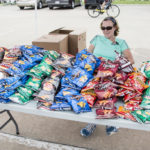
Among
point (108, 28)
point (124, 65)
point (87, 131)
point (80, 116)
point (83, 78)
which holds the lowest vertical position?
point (87, 131)

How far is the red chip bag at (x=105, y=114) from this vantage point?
1.44 meters

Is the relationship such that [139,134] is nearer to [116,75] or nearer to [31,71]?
[116,75]

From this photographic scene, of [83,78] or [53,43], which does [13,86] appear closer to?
[83,78]

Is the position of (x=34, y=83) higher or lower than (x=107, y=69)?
lower

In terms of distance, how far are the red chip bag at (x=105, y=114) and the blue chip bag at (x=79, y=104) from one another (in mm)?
98

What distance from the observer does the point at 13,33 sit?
680 centimetres

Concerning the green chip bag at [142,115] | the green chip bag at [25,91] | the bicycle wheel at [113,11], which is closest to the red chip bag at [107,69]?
the green chip bag at [142,115]

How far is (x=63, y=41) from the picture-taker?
262 centimetres

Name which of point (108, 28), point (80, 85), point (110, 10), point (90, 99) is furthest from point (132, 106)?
point (110, 10)

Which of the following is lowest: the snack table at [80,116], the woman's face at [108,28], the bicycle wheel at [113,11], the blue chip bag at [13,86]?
the snack table at [80,116]

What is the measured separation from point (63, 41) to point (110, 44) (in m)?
0.65

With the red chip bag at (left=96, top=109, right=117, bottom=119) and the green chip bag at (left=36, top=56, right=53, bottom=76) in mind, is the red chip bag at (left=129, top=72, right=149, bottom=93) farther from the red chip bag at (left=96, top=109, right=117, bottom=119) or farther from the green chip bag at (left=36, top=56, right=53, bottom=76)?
the green chip bag at (left=36, top=56, right=53, bottom=76)

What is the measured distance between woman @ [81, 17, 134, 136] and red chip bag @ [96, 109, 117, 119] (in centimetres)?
88

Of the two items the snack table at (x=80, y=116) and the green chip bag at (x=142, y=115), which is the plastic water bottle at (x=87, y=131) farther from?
the green chip bag at (x=142, y=115)
